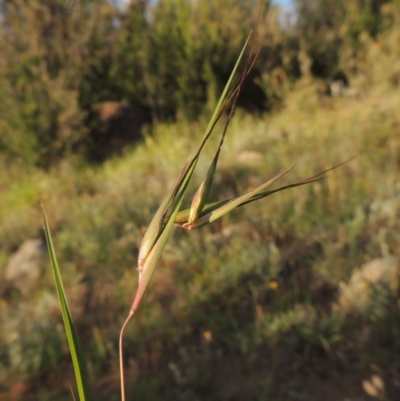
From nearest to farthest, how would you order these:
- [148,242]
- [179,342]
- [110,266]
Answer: [148,242] → [179,342] → [110,266]

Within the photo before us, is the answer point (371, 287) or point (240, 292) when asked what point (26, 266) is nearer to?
point (240, 292)

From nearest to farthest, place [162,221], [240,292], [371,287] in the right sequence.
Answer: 1. [162,221]
2. [371,287]
3. [240,292]

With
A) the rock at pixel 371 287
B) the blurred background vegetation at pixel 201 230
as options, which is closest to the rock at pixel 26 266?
the blurred background vegetation at pixel 201 230

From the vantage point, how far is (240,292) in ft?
9.23

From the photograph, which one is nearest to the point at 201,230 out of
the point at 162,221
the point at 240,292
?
the point at 240,292

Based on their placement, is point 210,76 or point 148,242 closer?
point 148,242

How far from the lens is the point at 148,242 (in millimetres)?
442

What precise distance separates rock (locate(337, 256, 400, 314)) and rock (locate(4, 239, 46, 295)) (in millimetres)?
2105

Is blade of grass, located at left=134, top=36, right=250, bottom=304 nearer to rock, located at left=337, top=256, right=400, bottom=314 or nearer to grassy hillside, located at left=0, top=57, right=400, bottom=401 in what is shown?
grassy hillside, located at left=0, top=57, right=400, bottom=401

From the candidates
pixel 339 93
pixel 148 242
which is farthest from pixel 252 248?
pixel 339 93

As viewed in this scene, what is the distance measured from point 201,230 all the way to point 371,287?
130 cm

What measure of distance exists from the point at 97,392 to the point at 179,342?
47cm

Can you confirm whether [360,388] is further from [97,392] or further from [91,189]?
[91,189]

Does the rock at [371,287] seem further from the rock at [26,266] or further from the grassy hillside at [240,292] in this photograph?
the rock at [26,266]
